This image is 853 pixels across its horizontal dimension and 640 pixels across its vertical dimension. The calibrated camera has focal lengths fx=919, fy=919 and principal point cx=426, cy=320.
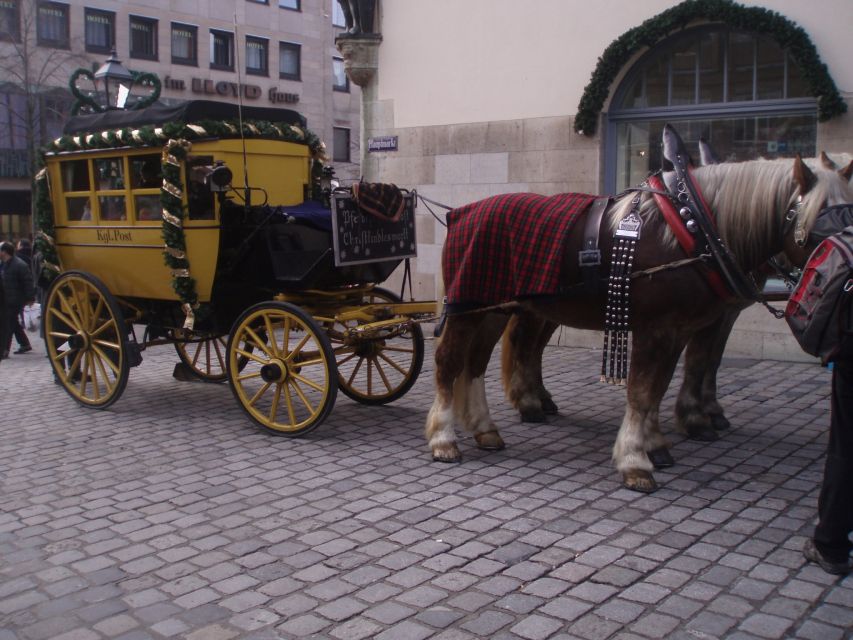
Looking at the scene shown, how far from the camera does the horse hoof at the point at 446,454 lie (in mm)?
5738

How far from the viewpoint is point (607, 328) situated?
5266mm

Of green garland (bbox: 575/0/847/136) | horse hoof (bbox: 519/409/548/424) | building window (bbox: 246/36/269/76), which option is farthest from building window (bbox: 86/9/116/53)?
horse hoof (bbox: 519/409/548/424)

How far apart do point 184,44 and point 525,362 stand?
100 ft

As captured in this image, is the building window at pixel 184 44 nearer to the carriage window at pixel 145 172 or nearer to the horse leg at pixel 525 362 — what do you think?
the carriage window at pixel 145 172

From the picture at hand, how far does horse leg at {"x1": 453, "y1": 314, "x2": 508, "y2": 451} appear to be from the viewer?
5.98 meters

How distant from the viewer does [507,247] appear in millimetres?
5562

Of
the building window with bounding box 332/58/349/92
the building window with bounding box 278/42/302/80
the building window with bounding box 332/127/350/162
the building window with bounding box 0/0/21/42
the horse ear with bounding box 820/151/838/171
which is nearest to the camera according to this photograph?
the horse ear with bounding box 820/151/838/171

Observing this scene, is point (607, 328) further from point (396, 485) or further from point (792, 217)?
point (396, 485)

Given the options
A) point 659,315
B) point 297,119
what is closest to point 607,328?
point 659,315

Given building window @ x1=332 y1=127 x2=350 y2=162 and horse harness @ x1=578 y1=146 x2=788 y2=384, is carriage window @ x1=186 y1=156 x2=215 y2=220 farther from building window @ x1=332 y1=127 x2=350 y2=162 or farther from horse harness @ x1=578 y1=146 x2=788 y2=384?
building window @ x1=332 y1=127 x2=350 y2=162

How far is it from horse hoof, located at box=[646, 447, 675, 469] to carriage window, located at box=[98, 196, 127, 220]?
4417 millimetres

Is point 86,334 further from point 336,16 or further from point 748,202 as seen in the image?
point 336,16

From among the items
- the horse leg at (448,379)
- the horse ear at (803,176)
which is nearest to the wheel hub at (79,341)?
the horse leg at (448,379)

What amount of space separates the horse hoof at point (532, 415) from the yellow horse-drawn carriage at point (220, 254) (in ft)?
3.19
